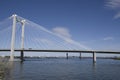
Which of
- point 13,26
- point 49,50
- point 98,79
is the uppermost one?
point 13,26

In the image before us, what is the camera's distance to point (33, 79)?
36.3 metres

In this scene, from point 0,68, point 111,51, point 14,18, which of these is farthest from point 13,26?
point 0,68

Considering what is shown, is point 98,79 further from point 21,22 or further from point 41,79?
point 21,22

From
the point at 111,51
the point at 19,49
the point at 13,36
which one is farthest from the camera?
the point at 111,51

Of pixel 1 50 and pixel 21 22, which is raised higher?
pixel 21 22

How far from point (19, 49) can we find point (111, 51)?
4712 centimetres

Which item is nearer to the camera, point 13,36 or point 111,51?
point 13,36

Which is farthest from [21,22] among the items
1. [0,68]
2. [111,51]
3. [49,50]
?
A: [0,68]

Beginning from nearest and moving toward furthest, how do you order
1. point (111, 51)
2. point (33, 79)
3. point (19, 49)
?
point (33, 79), point (19, 49), point (111, 51)

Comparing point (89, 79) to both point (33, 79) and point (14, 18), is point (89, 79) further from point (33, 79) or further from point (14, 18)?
point (14, 18)

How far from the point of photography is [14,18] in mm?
101750

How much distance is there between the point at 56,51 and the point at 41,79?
7505 cm

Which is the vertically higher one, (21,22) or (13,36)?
(21,22)

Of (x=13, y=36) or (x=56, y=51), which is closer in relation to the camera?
(x=13, y=36)
